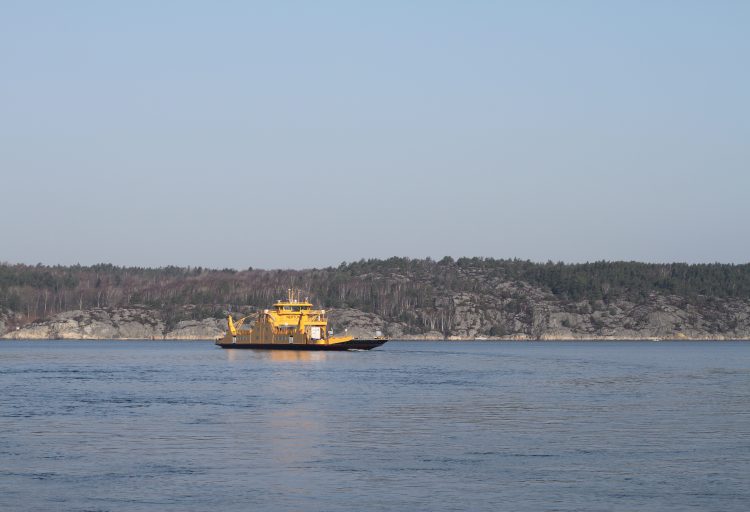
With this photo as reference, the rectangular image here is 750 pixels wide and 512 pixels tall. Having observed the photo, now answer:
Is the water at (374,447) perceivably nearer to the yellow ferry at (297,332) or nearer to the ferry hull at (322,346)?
the ferry hull at (322,346)

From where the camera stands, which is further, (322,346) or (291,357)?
(322,346)

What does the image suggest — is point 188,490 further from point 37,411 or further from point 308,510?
point 37,411

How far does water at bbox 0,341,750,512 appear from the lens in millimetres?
37188

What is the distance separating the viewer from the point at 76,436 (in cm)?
5347

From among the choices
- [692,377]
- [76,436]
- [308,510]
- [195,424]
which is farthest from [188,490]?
[692,377]

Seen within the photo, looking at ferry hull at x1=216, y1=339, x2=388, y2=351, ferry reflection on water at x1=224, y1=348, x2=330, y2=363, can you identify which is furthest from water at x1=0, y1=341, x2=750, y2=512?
ferry hull at x1=216, y1=339, x2=388, y2=351

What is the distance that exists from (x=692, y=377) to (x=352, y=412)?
55916 mm

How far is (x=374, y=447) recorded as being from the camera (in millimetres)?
49344

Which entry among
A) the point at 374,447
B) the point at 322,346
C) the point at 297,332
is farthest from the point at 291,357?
the point at 374,447

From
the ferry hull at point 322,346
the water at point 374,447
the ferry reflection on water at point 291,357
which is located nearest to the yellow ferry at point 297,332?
the ferry hull at point 322,346

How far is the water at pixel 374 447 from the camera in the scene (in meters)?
37.2

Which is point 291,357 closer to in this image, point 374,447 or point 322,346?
point 322,346

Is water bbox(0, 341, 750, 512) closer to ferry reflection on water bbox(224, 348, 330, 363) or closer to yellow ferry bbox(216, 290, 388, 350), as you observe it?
ferry reflection on water bbox(224, 348, 330, 363)

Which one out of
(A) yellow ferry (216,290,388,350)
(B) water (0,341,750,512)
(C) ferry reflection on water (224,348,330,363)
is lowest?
(B) water (0,341,750,512)
